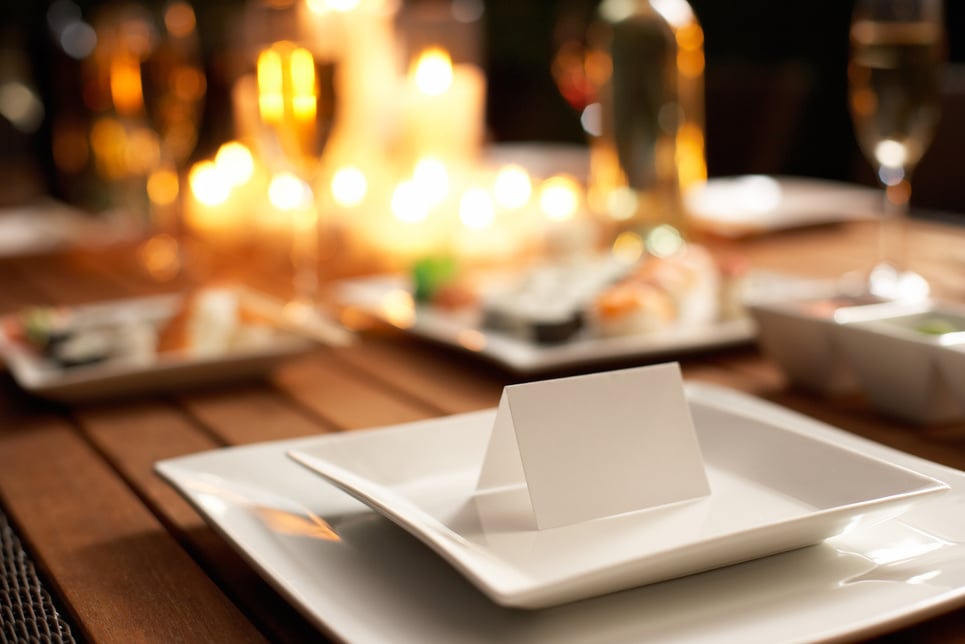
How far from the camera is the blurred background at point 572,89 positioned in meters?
2.34

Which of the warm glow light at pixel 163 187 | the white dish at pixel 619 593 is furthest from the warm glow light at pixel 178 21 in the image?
the white dish at pixel 619 593

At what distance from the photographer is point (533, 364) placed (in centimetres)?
92

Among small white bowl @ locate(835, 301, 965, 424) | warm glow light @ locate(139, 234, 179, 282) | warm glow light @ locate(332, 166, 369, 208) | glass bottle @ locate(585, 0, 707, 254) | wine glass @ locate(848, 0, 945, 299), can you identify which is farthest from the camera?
warm glow light @ locate(332, 166, 369, 208)

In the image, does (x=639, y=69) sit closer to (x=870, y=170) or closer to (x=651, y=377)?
(x=651, y=377)

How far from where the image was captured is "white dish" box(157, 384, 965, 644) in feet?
1.44

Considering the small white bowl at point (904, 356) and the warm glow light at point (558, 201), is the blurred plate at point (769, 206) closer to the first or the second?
the warm glow light at point (558, 201)

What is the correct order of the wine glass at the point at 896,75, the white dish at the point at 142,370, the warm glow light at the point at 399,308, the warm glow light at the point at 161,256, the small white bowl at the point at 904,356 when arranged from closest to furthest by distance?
the small white bowl at the point at 904,356
the white dish at the point at 142,370
the wine glass at the point at 896,75
the warm glow light at the point at 399,308
the warm glow light at the point at 161,256

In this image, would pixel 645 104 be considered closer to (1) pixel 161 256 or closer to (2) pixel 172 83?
(2) pixel 172 83

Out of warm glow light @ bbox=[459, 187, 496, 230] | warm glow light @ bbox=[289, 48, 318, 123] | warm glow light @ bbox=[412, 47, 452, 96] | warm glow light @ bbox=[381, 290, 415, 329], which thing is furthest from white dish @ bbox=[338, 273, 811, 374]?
warm glow light @ bbox=[412, 47, 452, 96]

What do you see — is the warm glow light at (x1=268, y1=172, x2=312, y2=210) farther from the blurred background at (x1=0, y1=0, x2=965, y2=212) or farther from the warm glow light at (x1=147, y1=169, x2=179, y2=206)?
the blurred background at (x1=0, y1=0, x2=965, y2=212)

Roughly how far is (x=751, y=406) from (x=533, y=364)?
217 mm

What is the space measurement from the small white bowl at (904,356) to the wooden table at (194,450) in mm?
16

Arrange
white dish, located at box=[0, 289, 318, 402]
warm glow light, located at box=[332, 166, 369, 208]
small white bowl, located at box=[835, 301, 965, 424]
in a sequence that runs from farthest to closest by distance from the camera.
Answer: warm glow light, located at box=[332, 166, 369, 208] → white dish, located at box=[0, 289, 318, 402] → small white bowl, located at box=[835, 301, 965, 424]

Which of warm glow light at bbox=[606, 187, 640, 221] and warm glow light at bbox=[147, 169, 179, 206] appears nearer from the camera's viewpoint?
warm glow light at bbox=[606, 187, 640, 221]
